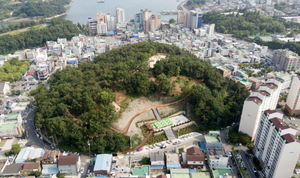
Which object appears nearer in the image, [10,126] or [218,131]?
[218,131]

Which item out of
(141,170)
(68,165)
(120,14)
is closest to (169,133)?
(141,170)

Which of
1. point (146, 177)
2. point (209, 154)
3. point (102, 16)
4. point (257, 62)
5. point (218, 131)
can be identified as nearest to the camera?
point (146, 177)

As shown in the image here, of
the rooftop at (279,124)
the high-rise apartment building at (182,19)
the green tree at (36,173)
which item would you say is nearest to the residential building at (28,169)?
the green tree at (36,173)

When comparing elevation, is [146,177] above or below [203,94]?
below

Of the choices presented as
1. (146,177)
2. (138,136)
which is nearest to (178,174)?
(146,177)

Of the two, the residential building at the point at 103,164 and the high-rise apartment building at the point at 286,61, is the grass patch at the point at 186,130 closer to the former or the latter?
the residential building at the point at 103,164

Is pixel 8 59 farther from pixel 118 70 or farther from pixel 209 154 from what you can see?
pixel 209 154

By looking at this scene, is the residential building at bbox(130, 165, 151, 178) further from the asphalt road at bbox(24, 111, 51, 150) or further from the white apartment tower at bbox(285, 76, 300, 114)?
the white apartment tower at bbox(285, 76, 300, 114)
